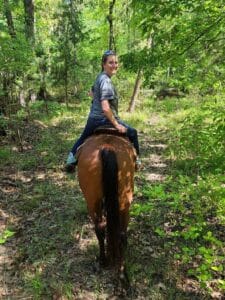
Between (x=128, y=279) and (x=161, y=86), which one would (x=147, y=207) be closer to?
(x=128, y=279)

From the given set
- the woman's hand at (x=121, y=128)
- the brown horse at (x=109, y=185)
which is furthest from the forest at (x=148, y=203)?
the woman's hand at (x=121, y=128)

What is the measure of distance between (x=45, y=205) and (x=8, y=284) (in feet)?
8.14

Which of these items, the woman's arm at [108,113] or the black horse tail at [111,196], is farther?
the woman's arm at [108,113]

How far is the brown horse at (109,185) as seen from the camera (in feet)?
14.5

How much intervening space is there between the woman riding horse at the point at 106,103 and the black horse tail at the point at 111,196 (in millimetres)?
711

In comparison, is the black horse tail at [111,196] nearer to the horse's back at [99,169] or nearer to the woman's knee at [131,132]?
the horse's back at [99,169]

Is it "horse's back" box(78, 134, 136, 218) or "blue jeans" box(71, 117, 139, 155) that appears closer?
"horse's back" box(78, 134, 136, 218)

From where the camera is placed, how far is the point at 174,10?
520 cm

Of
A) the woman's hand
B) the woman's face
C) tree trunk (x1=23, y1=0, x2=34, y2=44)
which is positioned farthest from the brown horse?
tree trunk (x1=23, y1=0, x2=34, y2=44)

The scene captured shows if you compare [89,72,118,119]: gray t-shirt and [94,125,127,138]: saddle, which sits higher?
[89,72,118,119]: gray t-shirt

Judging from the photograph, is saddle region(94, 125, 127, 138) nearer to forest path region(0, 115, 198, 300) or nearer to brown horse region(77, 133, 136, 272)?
brown horse region(77, 133, 136, 272)

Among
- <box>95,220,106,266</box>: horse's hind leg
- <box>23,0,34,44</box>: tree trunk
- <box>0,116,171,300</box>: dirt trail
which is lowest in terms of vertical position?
<box>0,116,171,300</box>: dirt trail

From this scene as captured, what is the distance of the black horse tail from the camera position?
14.4 ft

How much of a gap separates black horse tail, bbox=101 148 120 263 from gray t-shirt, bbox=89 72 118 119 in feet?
2.88
